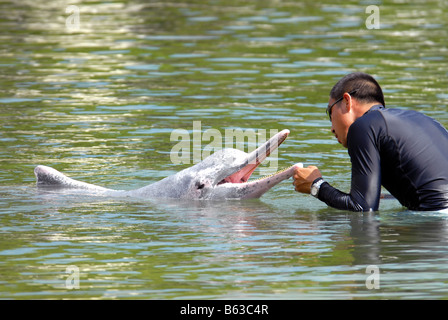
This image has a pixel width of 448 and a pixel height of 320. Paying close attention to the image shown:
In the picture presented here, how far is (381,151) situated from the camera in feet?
28.9

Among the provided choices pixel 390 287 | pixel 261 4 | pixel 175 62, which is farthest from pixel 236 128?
pixel 261 4

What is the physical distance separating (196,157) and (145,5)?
662 inches

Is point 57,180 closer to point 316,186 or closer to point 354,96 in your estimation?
point 316,186

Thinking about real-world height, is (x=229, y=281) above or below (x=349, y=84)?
below

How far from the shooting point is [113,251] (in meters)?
8.55

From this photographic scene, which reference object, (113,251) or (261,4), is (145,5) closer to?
(261,4)

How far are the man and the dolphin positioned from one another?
879mm

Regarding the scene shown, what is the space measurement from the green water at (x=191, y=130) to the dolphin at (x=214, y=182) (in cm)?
19

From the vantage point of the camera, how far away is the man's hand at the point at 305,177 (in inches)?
367

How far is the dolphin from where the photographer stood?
1012cm

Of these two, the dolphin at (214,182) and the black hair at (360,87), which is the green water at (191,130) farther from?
the black hair at (360,87)

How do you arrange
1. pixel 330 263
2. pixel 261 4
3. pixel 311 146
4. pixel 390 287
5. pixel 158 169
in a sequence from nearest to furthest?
pixel 390 287
pixel 330 263
pixel 158 169
pixel 311 146
pixel 261 4

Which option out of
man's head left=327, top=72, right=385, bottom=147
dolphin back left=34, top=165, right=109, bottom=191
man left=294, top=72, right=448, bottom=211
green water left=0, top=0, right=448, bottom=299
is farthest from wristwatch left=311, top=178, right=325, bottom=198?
dolphin back left=34, top=165, right=109, bottom=191

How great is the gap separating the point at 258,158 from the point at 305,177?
809 millimetres
